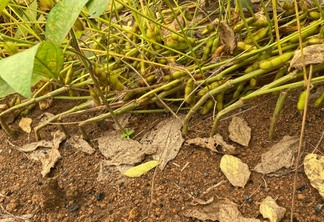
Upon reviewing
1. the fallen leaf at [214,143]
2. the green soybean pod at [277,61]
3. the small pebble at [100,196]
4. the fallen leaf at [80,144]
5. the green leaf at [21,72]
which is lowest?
the fallen leaf at [214,143]

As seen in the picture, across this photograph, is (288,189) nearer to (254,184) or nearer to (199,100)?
(254,184)

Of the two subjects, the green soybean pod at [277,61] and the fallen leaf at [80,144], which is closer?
the green soybean pod at [277,61]

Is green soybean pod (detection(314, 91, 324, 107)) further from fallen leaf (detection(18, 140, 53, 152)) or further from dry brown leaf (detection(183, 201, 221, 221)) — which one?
fallen leaf (detection(18, 140, 53, 152))

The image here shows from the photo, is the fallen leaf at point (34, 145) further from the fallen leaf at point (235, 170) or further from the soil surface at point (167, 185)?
the fallen leaf at point (235, 170)

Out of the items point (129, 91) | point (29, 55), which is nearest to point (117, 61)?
point (129, 91)

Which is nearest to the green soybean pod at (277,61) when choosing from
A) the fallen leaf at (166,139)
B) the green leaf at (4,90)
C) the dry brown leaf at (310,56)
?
the dry brown leaf at (310,56)

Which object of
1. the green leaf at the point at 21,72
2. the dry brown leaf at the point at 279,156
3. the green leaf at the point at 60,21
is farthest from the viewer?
the dry brown leaf at the point at 279,156

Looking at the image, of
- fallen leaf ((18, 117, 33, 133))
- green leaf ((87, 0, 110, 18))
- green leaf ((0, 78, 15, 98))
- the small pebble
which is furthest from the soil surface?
green leaf ((87, 0, 110, 18))
